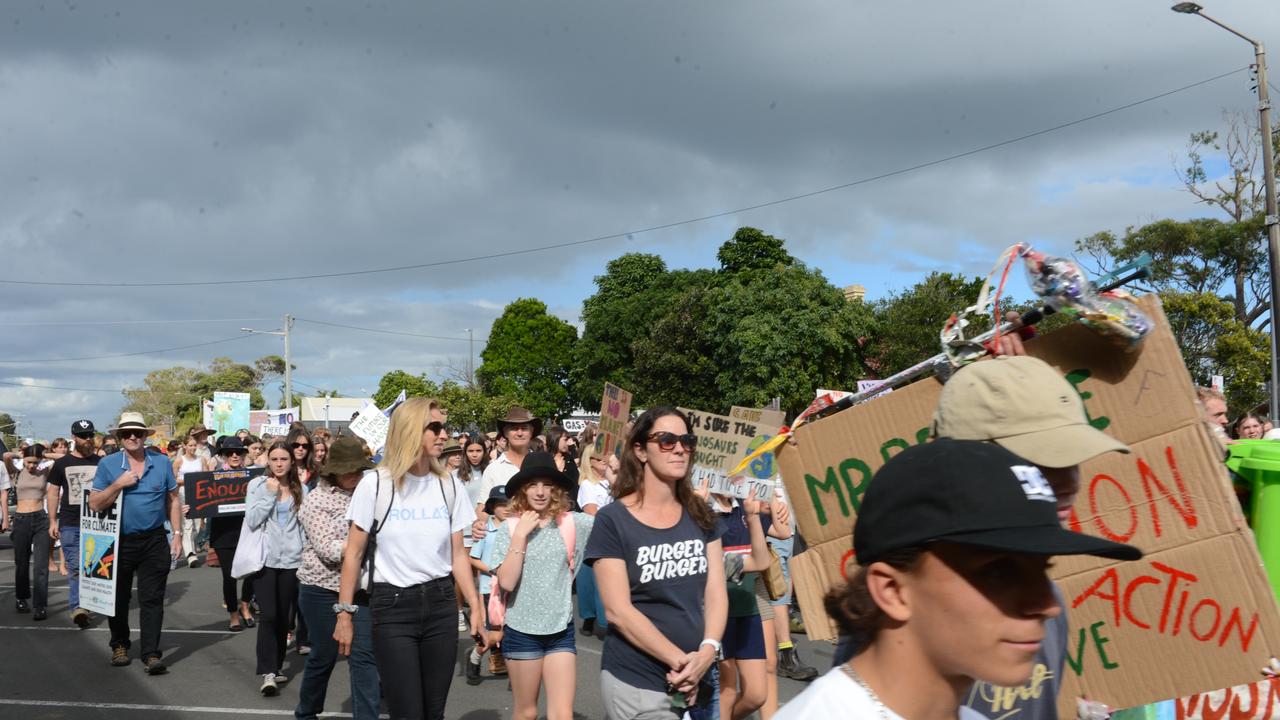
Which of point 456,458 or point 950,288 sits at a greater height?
point 950,288

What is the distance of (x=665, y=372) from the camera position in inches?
1834

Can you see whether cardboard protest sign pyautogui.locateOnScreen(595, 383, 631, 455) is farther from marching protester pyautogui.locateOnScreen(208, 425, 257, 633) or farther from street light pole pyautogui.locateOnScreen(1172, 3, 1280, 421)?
street light pole pyautogui.locateOnScreen(1172, 3, 1280, 421)

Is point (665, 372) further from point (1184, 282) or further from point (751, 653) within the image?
point (751, 653)

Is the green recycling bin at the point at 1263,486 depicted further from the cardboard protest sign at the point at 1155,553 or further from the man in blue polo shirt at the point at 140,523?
→ the man in blue polo shirt at the point at 140,523

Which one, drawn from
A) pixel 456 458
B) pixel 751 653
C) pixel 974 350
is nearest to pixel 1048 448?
pixel 974 350

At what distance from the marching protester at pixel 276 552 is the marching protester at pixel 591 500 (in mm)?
2524

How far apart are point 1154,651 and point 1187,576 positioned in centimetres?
21

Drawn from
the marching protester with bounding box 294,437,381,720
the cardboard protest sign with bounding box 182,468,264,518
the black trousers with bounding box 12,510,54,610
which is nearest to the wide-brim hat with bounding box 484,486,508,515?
the marching protester with bounding box 294,437,381,720

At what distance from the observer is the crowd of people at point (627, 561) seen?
1342 millimetres

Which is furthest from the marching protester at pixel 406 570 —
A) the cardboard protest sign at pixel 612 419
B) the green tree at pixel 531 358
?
the green tree at pixel 531 358

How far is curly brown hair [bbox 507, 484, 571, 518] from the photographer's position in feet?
18.9

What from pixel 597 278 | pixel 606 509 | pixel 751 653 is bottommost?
pixel 751 653

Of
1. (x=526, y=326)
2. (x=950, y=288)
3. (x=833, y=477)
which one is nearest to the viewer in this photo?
(x=833, y=477)

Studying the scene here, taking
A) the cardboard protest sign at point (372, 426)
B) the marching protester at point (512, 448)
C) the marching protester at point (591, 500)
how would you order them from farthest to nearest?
the cardboard protest sign at point (372, 426) → the marching protester at point (591, 500) → the marching protester at point (512, 448)
